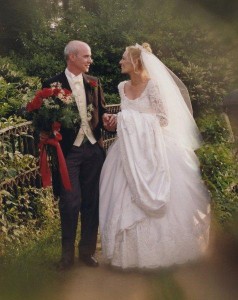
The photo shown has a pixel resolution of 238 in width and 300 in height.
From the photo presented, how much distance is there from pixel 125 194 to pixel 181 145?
0.71 m

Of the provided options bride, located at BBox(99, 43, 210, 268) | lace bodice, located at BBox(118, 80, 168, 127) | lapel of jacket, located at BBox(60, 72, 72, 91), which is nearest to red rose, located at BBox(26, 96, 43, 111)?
lapel of jacket, located at BBox(60, 72, 72, 91)

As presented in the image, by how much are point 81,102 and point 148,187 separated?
95cm

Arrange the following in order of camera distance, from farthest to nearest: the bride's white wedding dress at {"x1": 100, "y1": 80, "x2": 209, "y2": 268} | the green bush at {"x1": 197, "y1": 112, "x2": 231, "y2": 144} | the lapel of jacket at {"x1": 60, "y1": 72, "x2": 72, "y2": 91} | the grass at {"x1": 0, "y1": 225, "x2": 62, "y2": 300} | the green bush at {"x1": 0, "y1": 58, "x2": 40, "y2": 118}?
the green bush at {"x1": 0, "y1": 58, "x2": 40, "y2": 118}, the green bush at {"x1": 197, "y1": 112, "x2": 231, "y2": 144}, the lapel of jacket at {"x1": 60, "y1": 72, "x2": 72, "y2": 91}, the bride's white wedding dress at {"x1": 100, "y1": 80, "x2": 209, "y2": 268}, the grass at {"x1": 0, "y1": 225, "x2": 62, "y2": 300}

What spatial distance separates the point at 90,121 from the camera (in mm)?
4375

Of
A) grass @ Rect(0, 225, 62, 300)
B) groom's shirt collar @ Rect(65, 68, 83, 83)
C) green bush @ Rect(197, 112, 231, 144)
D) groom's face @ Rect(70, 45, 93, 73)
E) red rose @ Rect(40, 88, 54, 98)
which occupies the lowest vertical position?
grass @ Rect(0, 225, 62, 300)

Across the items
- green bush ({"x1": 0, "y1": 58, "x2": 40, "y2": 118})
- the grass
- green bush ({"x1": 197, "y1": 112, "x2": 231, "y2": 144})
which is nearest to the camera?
the grass

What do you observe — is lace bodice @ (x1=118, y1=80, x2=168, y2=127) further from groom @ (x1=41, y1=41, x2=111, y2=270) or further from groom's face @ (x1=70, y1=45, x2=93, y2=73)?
groom's face @ (x1=70, y1=45, x2=93, y2=73)

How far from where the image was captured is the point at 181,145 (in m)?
4.56

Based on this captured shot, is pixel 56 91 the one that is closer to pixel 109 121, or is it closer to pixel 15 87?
pixel 109 121

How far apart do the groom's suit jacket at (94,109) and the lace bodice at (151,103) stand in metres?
0.29

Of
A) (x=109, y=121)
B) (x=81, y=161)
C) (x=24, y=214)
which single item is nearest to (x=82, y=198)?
(x=81, y=161)

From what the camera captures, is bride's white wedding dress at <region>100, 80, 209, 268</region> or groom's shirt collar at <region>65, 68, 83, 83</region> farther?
groom's shirt collar at <region>65, 68, 83, 83</region>

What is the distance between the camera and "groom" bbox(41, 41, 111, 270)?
4254mm

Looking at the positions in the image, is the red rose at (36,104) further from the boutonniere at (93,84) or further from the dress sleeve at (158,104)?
the dress sleeve at (158,104)
